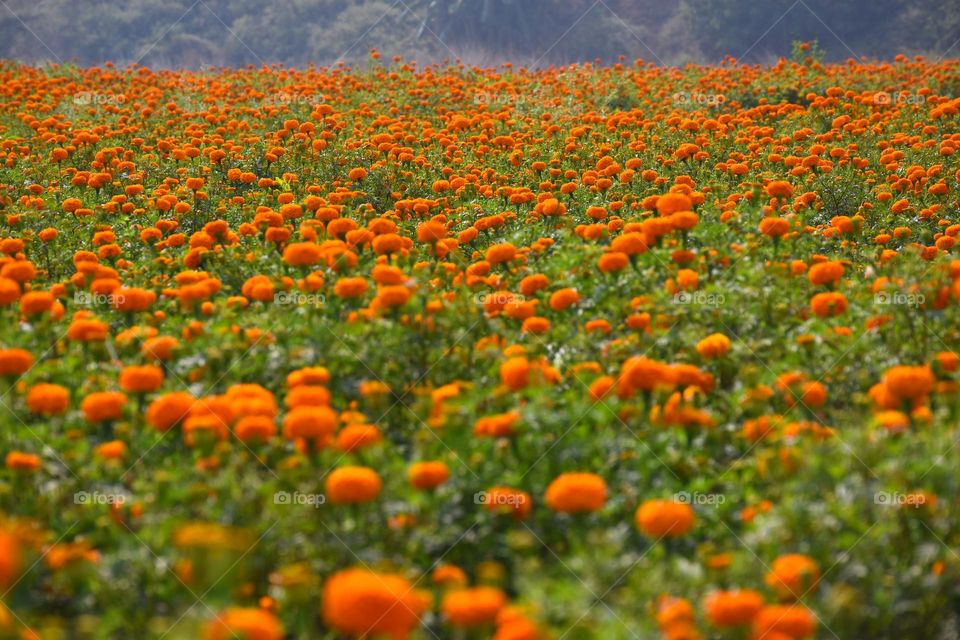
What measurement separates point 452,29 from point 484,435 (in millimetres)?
27413

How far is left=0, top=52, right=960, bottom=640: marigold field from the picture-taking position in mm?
2391

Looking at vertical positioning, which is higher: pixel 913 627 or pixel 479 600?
pixel 913 627

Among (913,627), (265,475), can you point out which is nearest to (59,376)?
(265,475)

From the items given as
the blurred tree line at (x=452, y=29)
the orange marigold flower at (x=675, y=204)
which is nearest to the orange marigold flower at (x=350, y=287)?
the orange marigold flower at (x=675, y=204)

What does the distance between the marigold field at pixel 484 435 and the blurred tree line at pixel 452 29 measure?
22.5 meters

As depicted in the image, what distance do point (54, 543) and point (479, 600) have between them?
5.40ft

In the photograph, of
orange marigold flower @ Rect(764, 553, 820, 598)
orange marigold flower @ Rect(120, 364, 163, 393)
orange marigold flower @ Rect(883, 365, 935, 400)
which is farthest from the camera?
orange marigold flower @ Rect(120, 364, 163, 393)

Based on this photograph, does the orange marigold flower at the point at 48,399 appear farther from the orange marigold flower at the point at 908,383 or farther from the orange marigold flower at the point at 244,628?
the orange marigold flower at the point at 908,383

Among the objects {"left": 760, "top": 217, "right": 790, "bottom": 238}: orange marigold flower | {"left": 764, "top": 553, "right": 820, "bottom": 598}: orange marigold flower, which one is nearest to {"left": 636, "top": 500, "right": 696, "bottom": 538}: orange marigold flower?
{"left": 764, "top": 553, "right": 820, "bottom": 598}: orange marigold flower

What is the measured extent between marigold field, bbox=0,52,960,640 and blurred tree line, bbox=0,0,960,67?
73.7 feet

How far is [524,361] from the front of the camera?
3.28 meters

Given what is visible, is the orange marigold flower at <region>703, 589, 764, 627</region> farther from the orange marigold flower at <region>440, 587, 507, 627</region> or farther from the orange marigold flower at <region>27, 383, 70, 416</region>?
the orange marigold flower at <region>27, 383, 70, 416</region>

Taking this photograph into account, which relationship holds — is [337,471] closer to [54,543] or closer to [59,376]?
[54,543]

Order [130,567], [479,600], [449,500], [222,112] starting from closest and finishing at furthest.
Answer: [479,600], [130,567], [449,500], [222,112]
